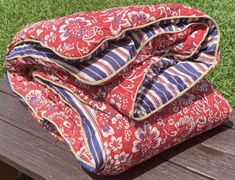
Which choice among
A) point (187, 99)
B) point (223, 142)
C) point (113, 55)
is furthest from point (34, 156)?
point (223, 142)

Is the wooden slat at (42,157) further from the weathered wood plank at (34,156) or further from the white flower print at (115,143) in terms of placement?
the white flower print at (115,143)

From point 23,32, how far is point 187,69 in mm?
669

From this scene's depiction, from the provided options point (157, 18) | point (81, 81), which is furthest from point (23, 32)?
point (157, 18)

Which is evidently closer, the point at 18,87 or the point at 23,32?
the point at 23,32

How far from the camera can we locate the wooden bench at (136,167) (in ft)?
5.65

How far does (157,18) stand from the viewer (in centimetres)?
173

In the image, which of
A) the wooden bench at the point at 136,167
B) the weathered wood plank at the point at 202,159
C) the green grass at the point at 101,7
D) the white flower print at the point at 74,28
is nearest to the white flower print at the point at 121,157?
the wooden bench at the point at 136,167

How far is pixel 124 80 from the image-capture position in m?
1.67

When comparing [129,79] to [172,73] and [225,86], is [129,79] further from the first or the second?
[225,86]

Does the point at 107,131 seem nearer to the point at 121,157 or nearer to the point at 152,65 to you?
the point at 121,157

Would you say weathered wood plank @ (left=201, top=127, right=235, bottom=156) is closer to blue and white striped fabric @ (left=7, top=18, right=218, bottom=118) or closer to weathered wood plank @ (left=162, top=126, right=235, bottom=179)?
weathered wood plank @ (left=162, top=126, right=235, bottom=179)

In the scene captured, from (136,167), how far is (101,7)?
2689 mm

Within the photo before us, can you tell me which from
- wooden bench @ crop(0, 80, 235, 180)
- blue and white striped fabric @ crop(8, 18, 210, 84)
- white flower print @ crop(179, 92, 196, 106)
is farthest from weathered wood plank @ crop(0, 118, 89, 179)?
white flower print @ crop(179, 92, 196, 106)

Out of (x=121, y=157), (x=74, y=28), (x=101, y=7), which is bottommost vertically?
(x=121, y=157)
